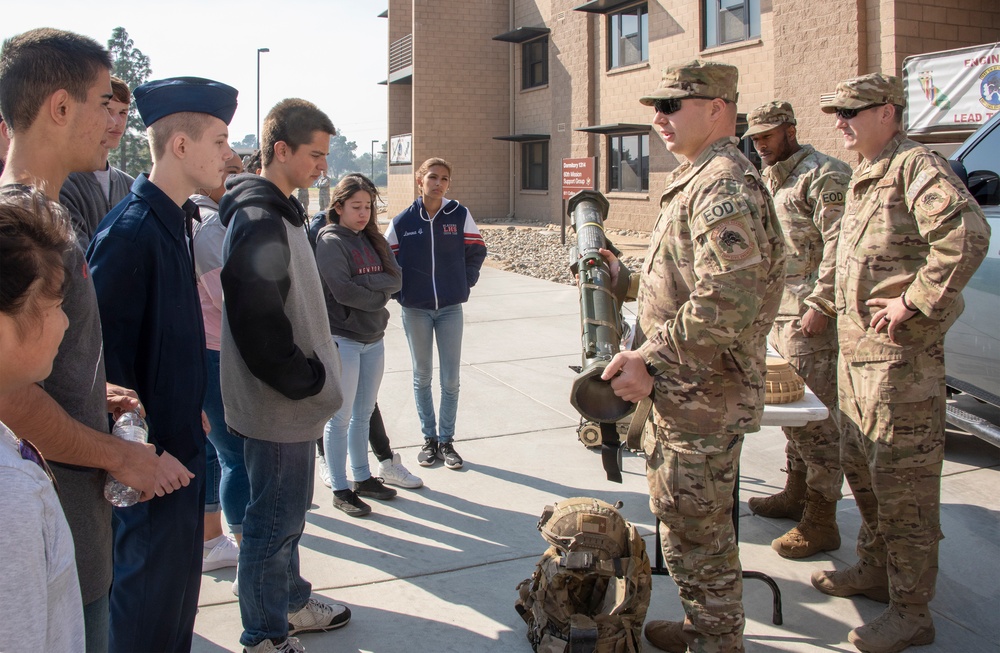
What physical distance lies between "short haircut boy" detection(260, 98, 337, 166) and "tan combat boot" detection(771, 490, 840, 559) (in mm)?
2833

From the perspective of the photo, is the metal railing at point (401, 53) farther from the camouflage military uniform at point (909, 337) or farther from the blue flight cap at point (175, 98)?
the blue flight cap at point (175, 98)

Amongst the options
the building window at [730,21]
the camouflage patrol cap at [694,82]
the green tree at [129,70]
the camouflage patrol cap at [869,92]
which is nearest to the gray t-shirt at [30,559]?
the camouflage patrol cap at [694,82]

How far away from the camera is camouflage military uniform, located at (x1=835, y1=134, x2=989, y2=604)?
9.92 feet

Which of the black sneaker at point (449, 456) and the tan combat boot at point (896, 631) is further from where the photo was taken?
the black sneaker at point (449, 456)

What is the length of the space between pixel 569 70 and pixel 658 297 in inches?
922

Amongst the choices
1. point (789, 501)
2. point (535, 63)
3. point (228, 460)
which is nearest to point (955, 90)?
point (789, 501)

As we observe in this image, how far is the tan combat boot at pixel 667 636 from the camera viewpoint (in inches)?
121

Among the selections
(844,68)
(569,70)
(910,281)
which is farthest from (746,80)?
(910,281)

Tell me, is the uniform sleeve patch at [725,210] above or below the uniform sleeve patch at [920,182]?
below

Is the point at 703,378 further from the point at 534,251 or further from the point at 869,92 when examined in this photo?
the point at 534,251

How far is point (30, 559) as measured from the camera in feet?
3.90

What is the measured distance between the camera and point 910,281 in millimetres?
3217

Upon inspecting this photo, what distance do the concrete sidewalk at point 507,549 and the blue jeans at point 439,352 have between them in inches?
13.0

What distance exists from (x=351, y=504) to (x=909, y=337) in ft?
9.38
